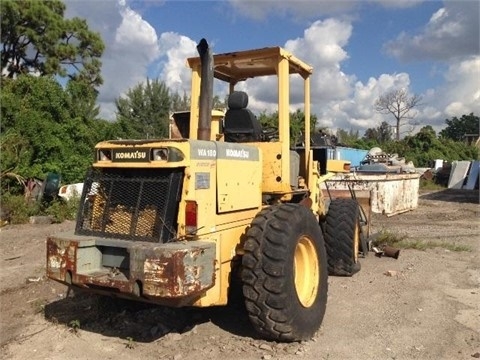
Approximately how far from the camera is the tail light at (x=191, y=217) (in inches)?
172

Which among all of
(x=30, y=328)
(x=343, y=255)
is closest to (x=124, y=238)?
(x=30, y=328)

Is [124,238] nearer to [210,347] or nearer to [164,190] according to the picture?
[164,190]

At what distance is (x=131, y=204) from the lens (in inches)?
184

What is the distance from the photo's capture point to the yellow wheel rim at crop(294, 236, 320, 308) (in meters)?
5.09

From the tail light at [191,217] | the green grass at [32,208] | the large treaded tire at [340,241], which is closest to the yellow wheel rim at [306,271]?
the tail light at [191,217]

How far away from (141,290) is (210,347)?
0.96 m

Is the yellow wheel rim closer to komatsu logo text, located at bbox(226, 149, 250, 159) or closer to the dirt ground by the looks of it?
the dirt ground

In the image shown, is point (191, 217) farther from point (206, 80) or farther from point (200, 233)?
point (206, 80)

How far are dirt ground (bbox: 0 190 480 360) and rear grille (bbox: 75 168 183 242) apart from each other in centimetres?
101

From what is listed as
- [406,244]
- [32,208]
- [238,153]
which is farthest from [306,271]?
[32,208]

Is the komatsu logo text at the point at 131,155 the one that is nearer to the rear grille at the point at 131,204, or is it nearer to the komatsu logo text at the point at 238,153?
the rear grille at the point at 131,204

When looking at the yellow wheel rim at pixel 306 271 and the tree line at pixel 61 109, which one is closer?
the yellow wheel rim at pixel 306 271

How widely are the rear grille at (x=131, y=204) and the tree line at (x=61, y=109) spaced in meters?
2.64

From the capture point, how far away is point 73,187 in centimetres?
1356
